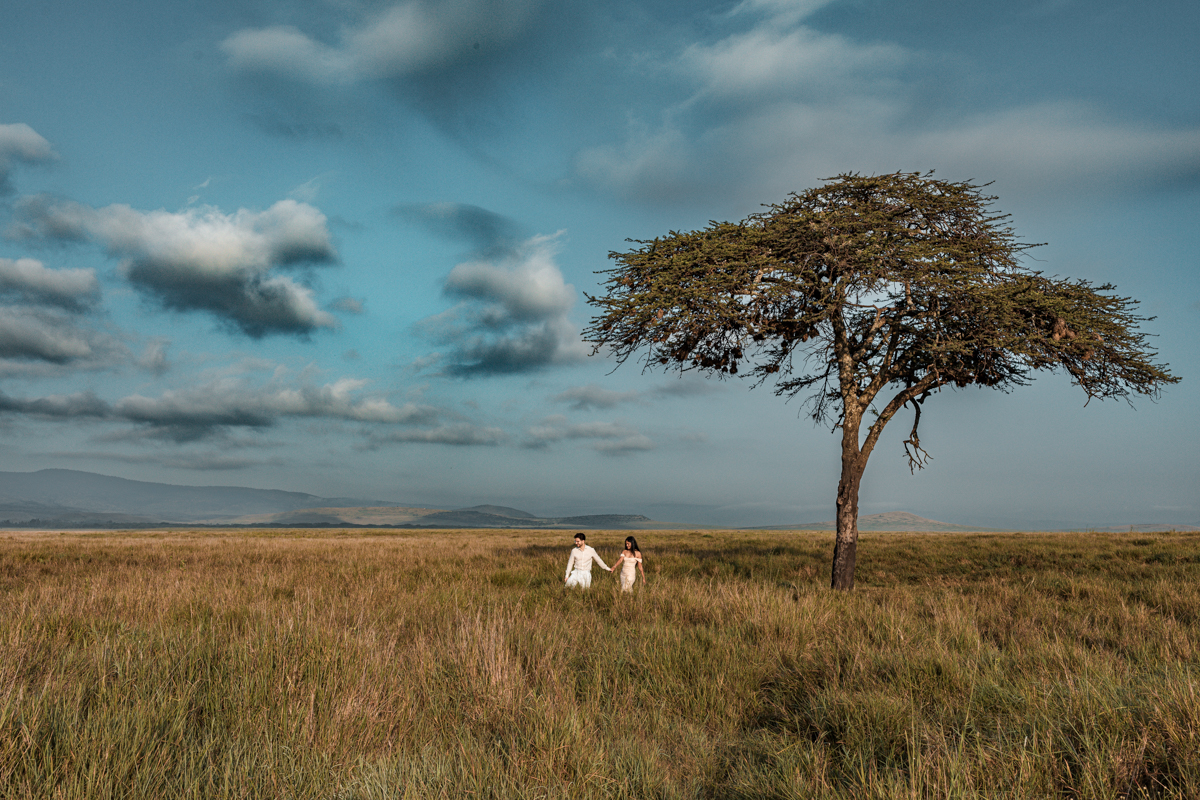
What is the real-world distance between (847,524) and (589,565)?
641 centimetres

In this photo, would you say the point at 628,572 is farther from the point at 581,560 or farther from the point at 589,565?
the point at 581,560

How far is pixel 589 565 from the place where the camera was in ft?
44.1

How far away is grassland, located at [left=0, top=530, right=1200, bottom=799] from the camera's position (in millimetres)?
3574

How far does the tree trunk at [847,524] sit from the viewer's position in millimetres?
14461

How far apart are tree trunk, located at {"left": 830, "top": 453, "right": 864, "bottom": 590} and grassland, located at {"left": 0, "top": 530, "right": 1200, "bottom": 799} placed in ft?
15.0

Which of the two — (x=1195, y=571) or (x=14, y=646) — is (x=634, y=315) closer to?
(x=14, y=646)

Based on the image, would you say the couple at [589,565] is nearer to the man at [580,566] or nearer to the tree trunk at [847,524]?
the man at [580,566]

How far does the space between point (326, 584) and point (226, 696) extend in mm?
9518

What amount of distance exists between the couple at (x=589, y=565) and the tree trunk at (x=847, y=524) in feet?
16.4

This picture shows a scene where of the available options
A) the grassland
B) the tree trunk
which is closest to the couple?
the grassland

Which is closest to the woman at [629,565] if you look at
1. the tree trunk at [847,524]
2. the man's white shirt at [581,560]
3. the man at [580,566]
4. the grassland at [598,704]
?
the man at [580,566]

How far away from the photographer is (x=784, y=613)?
29.0 feet

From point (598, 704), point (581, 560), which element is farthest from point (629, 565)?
point (598, 704)

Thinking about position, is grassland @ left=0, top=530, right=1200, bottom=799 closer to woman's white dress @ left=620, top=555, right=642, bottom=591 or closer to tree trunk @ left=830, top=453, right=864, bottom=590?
woman's white dress @ left=620, top=555, right=642, bottom=591
